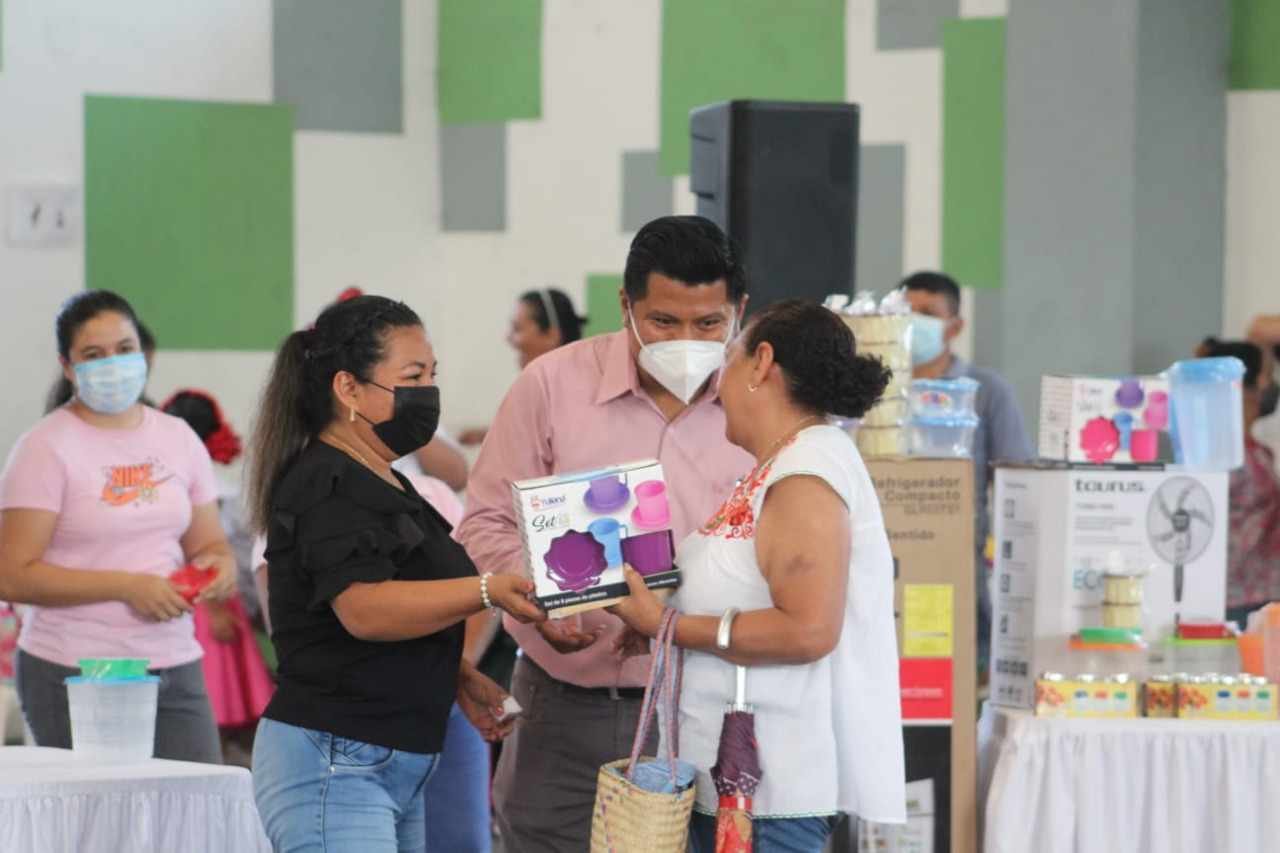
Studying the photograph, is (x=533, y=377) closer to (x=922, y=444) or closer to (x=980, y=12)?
(x=922, y=444)

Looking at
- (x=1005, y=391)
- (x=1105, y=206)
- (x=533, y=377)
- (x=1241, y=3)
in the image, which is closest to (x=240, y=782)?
(x=533, y=377)

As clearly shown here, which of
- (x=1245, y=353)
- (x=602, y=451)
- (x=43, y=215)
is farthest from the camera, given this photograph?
(x=43, y=215)

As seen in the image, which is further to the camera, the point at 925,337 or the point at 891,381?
the point at 925,337

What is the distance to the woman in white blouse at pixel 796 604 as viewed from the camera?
2.39m

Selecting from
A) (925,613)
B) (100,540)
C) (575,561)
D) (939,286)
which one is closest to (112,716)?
(100,540)

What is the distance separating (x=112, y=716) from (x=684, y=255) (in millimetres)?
1318

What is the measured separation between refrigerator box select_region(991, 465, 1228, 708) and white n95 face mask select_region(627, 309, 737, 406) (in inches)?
45.1

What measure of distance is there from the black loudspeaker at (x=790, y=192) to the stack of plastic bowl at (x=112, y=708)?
167cm

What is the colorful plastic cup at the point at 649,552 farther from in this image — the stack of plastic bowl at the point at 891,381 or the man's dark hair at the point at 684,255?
the stack of plastic bowl at the point at 891,381

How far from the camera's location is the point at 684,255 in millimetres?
2883

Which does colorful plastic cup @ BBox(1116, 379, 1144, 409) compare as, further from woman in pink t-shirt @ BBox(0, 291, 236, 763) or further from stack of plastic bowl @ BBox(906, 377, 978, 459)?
woman in pink t-shirt @ BBox(0, 291, 236, 763)

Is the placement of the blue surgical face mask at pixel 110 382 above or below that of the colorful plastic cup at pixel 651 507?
above

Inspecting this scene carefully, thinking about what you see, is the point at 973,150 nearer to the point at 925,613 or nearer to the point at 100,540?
the point at 925,613

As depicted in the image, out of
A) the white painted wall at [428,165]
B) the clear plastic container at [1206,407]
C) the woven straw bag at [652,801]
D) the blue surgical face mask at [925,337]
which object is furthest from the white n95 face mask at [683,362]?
the white painted wall at [428,165]
